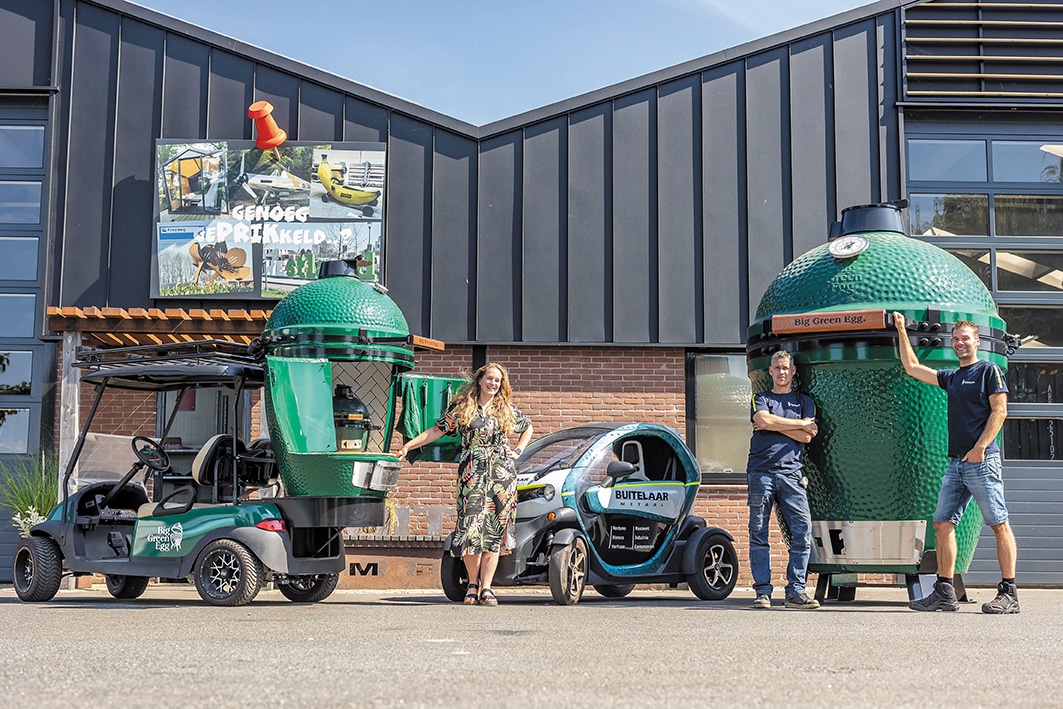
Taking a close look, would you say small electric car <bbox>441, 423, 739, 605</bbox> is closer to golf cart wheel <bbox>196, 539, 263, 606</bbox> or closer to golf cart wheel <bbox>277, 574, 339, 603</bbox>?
golf cart wheel <bbox>277, 574, 339, 603</bbox>

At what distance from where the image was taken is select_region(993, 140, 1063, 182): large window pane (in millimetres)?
15531

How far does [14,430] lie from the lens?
48.6ft

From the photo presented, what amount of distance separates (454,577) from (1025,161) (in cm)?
992

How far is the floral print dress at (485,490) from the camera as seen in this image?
9180 millimetres

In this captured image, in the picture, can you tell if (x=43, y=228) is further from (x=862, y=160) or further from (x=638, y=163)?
(x=862, y=160)

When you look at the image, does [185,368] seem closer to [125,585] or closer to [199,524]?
[199,524]

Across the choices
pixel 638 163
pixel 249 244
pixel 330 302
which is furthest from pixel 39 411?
pixel 638 163

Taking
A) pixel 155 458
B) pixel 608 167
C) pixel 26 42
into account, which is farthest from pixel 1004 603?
pixel 26 42

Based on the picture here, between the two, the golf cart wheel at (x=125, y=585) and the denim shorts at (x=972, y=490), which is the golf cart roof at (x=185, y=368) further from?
the denim shorts at (x=972, y=490)

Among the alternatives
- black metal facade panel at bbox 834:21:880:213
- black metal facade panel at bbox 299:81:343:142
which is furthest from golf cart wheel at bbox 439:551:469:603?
black metal facade panel at bbox 834:21:880:213

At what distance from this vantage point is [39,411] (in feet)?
48.5

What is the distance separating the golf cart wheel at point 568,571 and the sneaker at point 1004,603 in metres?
3.01

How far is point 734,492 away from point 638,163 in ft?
14.0

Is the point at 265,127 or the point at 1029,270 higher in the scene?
the point at 265,127
